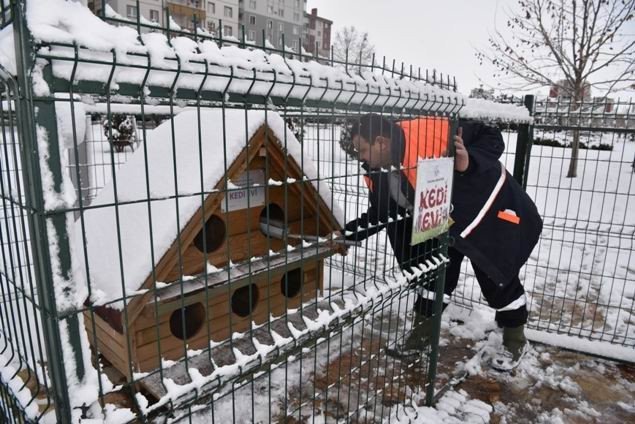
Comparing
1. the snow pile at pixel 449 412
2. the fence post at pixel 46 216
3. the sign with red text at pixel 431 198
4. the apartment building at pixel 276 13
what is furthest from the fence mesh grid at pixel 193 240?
the apartment building at pixel 276 13

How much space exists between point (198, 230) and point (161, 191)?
0.94 feet

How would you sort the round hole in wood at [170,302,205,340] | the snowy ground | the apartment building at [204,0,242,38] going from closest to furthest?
the snowy ground
the round hole in wood at [170,302,205,340]
the apartment building at [204,0,242,38]

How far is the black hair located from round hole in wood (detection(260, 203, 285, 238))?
74 centimetres

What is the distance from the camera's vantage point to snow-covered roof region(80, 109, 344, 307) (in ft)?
6.34

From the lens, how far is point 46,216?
3.33 feet

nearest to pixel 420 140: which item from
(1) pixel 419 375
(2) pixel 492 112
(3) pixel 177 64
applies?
(2) pixel 492 112

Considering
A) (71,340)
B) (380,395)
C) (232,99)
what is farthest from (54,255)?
(380,395)

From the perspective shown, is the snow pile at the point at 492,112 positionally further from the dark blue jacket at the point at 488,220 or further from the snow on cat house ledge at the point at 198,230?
the snow on cat house ledge at the point at 198,230

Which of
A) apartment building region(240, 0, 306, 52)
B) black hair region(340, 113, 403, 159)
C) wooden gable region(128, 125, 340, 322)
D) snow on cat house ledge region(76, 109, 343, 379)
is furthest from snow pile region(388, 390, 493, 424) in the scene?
apartment building region(240, 0, 306, 52)

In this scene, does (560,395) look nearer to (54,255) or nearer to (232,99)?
(232,99)

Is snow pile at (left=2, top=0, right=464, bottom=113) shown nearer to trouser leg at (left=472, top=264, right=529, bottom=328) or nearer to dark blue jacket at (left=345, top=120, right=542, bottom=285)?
dark blue jacket at (left=345, top=120, right=542, bottom=285)

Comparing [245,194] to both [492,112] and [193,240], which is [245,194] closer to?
[193,240]

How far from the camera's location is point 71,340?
111cm

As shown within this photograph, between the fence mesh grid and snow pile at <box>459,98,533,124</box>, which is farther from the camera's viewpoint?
snow pile at <box>459,98,533,124</box>
